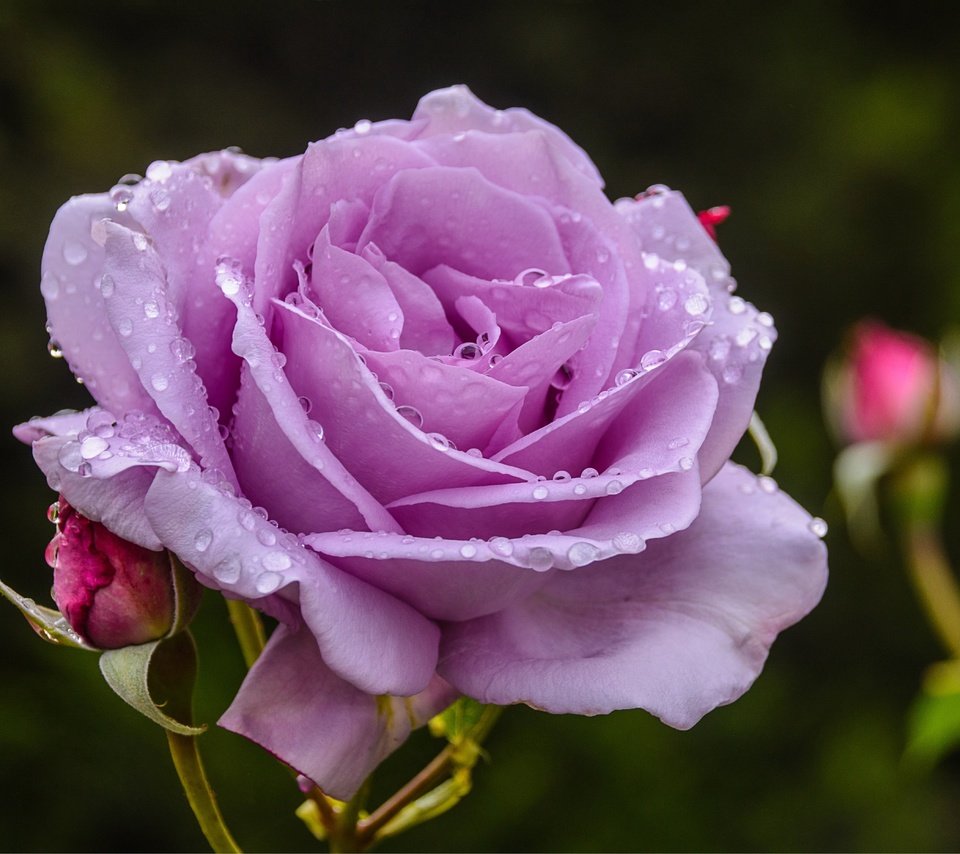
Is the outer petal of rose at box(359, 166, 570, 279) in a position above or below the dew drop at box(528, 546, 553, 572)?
above

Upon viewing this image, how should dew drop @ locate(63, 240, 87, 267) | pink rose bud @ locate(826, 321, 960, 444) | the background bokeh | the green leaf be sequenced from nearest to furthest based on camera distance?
dew drop @ locate(63, 240, 87, 267), the green leaf, pink rose bud @ locate(826, 321, 960, 444), the background bokeh

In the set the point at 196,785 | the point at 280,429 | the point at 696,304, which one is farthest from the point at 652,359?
the point at 196,785

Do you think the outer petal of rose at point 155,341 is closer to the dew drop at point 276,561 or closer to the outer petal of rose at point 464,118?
the dew drop at point 276,561

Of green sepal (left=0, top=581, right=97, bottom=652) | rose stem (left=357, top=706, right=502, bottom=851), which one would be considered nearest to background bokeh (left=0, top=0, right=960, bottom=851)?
rose stem (left=357, top=706, right=502, bottom=851)

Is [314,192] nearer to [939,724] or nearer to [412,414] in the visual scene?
[412,414]

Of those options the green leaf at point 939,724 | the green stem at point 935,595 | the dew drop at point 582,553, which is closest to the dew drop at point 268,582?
the dew drop at point 582,553

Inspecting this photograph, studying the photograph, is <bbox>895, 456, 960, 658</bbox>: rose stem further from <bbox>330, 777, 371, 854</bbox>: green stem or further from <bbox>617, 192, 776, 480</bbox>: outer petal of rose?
<bbox>330, 777, 371, 854</bbox>: green stem
